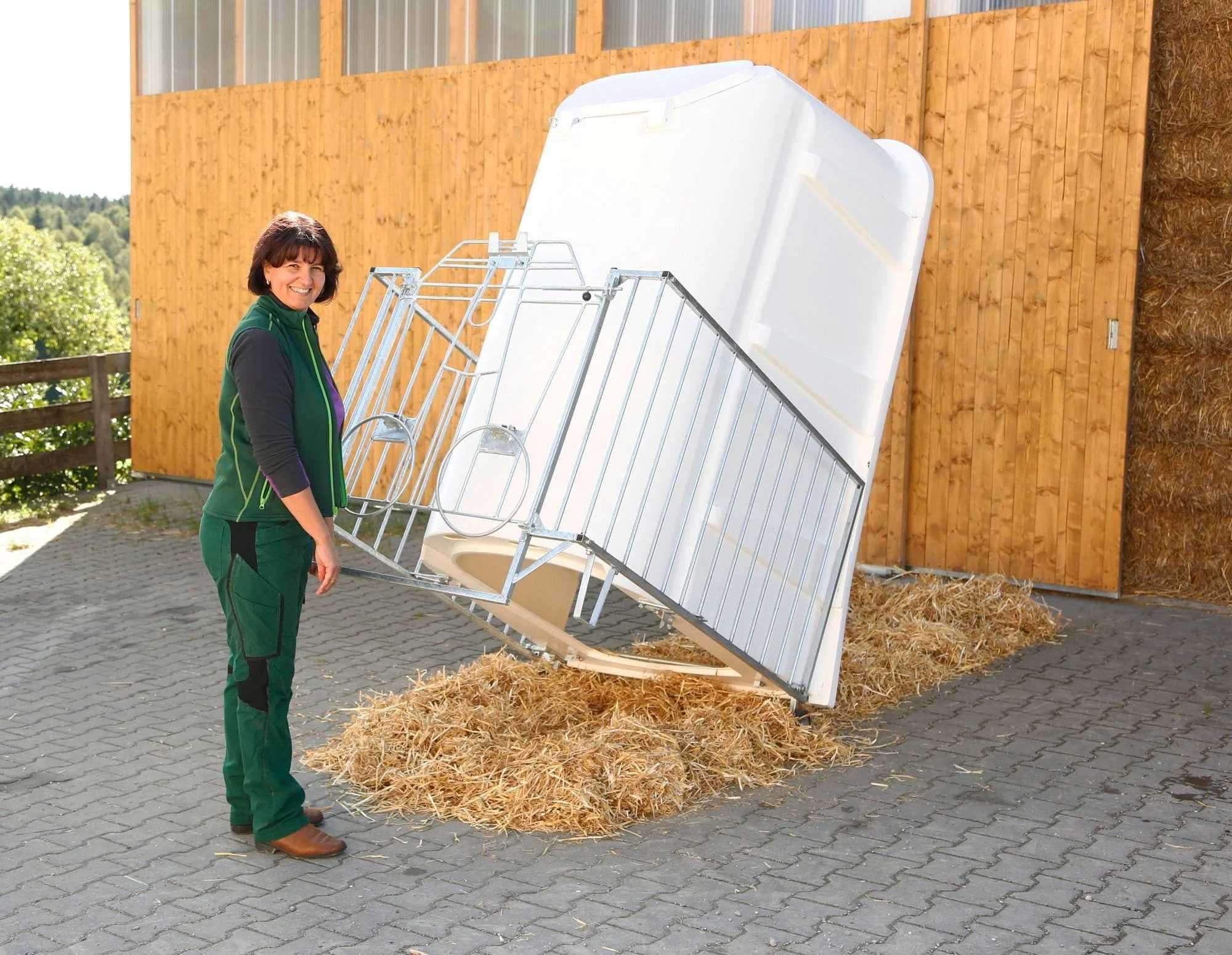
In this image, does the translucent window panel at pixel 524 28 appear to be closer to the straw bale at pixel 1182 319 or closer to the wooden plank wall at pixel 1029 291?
the wooden plank wall at pixel 1029 291

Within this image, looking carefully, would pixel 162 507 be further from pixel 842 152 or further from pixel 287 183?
pixel 842 152

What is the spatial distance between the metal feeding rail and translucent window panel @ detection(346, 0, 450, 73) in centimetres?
526

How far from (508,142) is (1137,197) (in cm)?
416

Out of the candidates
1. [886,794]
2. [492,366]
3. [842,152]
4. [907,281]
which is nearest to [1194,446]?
[907,281]

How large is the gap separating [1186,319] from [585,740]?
4.23 meters

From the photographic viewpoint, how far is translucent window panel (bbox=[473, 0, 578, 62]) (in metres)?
8.90

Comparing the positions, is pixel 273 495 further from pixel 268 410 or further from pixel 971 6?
pixel 971 6

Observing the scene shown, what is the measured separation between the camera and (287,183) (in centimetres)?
1030

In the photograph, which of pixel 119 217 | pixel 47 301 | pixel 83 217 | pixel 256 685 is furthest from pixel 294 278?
pixel 83 217

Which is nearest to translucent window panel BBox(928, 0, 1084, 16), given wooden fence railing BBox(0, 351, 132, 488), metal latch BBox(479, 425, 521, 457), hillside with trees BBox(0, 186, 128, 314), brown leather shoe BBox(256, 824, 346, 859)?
metal latch BBox(479, 425, 521, 457)

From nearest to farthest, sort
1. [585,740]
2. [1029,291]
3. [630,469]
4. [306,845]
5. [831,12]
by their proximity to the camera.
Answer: [306,845]
[630,469]
[585,740]
[1029,291]
[831,12]

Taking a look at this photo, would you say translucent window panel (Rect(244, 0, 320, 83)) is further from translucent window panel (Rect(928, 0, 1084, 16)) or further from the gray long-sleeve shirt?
the gray long-sleeve shirt

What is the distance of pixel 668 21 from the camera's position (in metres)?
8.45

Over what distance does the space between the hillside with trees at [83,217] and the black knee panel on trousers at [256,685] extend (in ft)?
124
